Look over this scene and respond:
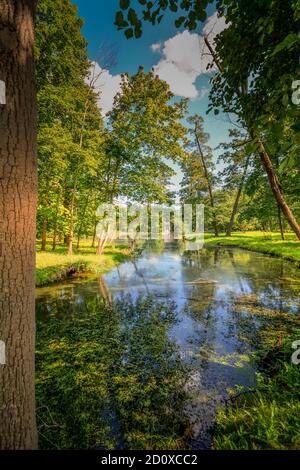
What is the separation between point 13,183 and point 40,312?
22.3 ft

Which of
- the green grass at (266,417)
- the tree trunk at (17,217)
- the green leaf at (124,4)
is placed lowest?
the green grass at (266,417)

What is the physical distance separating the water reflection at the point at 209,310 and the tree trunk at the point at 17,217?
214cm

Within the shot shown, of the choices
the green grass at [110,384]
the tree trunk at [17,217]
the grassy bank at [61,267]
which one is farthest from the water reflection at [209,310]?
the tree trunk at [17,217]

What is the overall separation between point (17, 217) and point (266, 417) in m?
3.40

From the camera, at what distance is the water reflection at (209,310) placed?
3.78m

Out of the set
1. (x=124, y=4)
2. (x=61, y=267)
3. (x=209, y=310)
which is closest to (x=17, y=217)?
(x=124, y=4)

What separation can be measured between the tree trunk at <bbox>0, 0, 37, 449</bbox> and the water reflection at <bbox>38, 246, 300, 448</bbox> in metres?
2.14

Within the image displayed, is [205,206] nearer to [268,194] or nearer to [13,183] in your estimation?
[268,194]

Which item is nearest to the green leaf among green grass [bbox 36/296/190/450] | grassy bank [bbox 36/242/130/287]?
green grass [bbox 36/296/190/450]

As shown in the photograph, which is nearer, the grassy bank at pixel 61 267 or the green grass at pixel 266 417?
the green grass at pixel 266 417

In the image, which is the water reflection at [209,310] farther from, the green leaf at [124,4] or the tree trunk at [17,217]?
the green leaf at [124,4]

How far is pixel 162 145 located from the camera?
16.7 meters

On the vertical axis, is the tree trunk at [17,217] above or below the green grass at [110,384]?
above

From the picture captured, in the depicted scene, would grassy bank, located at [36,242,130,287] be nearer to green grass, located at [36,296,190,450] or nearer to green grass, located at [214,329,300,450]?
green grass, located at [36,296,190,450]
